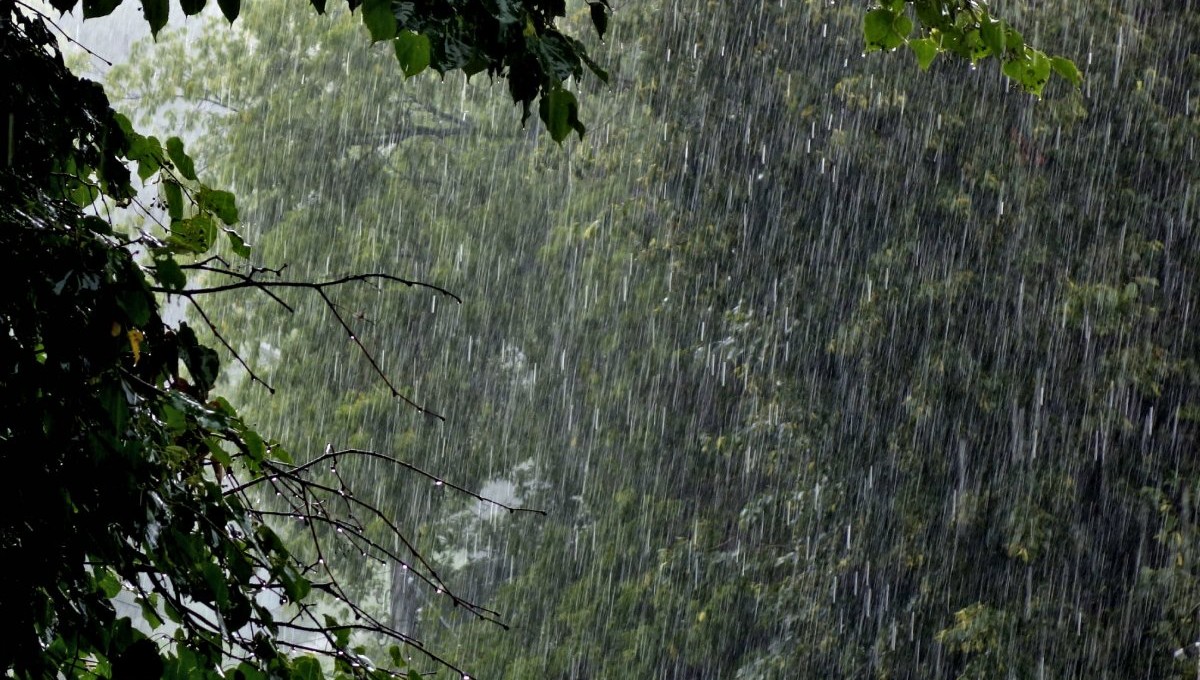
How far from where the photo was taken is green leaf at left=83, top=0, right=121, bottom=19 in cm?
172

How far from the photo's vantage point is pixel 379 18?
1633mm

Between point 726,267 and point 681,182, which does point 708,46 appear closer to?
point 681,182

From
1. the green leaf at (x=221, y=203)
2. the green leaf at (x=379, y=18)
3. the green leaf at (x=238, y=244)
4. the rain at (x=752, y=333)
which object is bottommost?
the green leaf at (x=238, y=244)

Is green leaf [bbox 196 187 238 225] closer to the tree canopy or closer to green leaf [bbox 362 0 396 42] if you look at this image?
the tree canopy

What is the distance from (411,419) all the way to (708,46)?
5739 mm

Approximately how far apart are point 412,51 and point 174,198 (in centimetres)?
54

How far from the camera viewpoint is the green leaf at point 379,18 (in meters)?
1.63

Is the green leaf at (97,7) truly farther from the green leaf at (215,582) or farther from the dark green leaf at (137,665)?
the dark green leaf at (137,665)

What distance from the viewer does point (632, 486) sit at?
12711 millimetres

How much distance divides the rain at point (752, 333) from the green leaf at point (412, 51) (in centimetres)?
289

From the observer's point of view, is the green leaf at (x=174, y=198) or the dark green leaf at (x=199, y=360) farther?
the green leaf at (x=174, y=198)

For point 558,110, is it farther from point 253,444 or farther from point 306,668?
point 306,668

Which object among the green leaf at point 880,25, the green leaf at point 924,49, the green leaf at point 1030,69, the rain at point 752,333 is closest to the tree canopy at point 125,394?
the green leaf at point 880,25

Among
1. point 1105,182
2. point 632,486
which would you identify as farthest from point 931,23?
point 632,486
